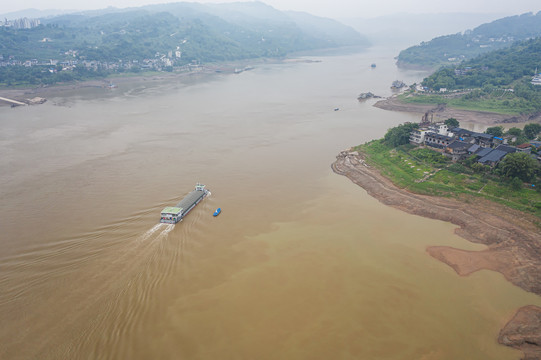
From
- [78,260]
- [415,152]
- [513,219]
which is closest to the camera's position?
[78,260]

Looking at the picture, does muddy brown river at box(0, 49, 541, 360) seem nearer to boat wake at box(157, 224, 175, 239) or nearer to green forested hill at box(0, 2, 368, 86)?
boat wake at box(157, 224, 175, 239)

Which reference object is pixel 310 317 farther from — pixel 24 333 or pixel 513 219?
pixel 513 219

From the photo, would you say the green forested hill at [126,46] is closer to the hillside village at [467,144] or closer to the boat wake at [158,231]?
the boat wake at [158,231]

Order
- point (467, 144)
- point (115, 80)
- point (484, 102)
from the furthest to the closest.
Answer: point (115, 80)
point (484, 102)
point (467, 144)

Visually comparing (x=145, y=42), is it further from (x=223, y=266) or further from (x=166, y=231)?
(x=223, y=266)

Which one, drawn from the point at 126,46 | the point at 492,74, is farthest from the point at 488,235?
the point at 126,46

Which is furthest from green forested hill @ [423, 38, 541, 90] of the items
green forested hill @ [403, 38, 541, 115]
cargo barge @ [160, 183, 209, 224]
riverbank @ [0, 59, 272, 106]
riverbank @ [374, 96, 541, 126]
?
riverbank @ [0, 59, 272, 106]

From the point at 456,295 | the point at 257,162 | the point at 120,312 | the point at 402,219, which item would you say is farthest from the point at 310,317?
the point at 257,162

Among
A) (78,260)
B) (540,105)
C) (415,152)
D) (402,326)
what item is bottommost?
(402,326)
